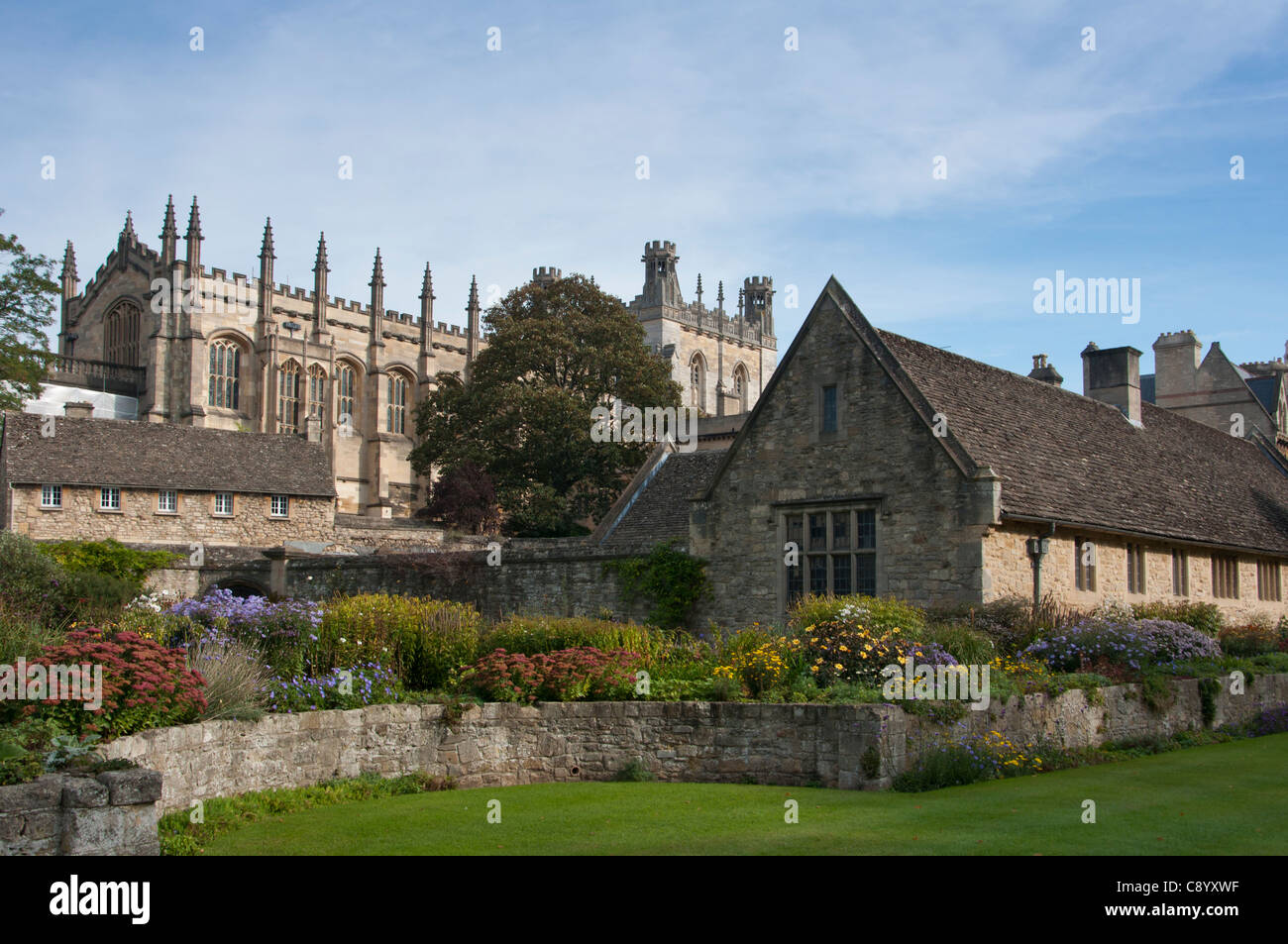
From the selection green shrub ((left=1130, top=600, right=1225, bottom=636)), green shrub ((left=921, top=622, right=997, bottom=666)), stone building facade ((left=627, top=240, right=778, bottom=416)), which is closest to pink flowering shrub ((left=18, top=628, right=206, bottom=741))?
green shrub ((left=921, top=622, right=997, bottom=666))

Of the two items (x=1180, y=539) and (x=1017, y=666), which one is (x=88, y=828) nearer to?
(x=1017, y=666)

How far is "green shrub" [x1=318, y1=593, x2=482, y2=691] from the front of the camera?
15289 mm

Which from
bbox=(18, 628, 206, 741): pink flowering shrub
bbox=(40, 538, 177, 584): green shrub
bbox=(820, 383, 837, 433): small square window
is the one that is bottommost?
bbox=(18, 628, 206, 741): pink flowering shrub

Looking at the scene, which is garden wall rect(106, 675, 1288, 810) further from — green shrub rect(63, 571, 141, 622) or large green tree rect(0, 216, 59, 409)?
large green tree rect(0, 216, 59, 409)

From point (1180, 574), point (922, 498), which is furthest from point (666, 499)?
point (1180, 574)

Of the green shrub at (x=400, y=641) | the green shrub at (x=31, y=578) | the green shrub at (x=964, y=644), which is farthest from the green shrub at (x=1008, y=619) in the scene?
the green shrub at (x=31, y=578)

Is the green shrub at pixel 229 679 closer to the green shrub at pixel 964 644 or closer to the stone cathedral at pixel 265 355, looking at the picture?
the green shrub at pixel 964 644

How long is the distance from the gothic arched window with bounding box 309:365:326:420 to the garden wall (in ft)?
213

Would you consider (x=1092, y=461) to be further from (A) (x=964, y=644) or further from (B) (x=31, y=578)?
(B) (x=31, y=578)

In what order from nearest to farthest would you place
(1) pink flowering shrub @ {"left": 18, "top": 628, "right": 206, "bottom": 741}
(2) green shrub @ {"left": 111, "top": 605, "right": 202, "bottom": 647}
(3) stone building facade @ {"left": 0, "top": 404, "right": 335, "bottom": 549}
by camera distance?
(1) pink flowering shrub @ {"left": 18, "top": 628, "right": 206, "bottom": 741}
(2) green shrub @ {"left": 111, "top": 605, "right": 202, "bottom": 647}
(3) stone building facade @ {"left": 0, "top": 404, "right": 335, "bottom": 549}

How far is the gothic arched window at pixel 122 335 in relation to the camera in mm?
75750

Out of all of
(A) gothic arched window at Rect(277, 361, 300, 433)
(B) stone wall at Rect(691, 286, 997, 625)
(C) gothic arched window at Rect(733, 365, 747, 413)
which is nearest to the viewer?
(B) stone wall at Rect(691, 286, 997, 625)

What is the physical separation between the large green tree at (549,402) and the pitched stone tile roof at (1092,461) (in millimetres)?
22048
